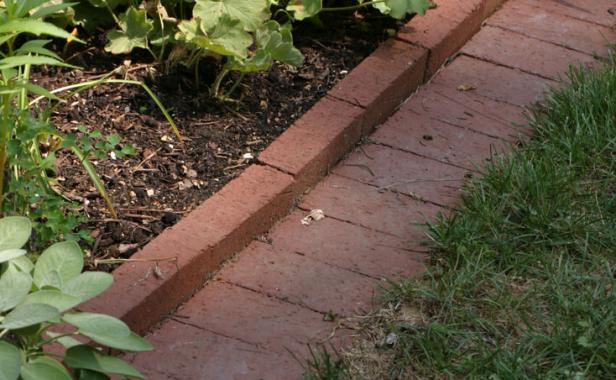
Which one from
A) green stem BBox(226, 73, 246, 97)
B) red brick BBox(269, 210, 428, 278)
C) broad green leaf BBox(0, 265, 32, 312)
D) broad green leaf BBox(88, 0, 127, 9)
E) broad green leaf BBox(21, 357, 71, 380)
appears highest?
broad green leaf BBox(0, 265, 32, 312)

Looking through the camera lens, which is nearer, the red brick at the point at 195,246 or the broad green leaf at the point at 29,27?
the broad green leaf at the point at 29,27

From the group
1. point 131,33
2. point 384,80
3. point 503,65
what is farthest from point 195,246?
point 503,65

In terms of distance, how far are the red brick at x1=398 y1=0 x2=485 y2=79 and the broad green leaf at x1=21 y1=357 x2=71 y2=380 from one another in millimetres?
2441

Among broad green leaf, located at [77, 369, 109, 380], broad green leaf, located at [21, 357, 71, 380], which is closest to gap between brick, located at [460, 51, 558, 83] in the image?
broad green leaf, located at [77, 369, 109, 380]

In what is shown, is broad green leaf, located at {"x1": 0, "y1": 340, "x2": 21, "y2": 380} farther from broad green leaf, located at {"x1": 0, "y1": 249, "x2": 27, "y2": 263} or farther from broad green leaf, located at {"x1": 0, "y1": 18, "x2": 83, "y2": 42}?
broad green leaf, located at {"x1": 0, "y1": 18, "x2": 83, "y2": 42}

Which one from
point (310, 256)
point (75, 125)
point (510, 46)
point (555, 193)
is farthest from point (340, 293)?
point (510, 46)

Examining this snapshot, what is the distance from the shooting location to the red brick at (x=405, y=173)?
13.5 ft

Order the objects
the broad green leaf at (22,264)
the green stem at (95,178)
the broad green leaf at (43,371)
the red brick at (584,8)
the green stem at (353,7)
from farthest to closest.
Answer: the red brick at (584,8), the green stem at (353,7), the green stem at (95,178), the broad green leaf at (22,264), the broad green leaf at (43,371)

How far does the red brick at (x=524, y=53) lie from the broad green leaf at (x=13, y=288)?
270 cm

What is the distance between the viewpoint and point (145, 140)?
411 cm

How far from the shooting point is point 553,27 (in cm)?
523

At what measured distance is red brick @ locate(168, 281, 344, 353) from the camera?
3415mm

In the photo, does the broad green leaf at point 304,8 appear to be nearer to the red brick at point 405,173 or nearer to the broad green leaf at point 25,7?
the red brick at point 405,173

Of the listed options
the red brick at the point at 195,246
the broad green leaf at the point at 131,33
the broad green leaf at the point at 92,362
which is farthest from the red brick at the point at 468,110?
the broad green leaf at the point at 92,362
